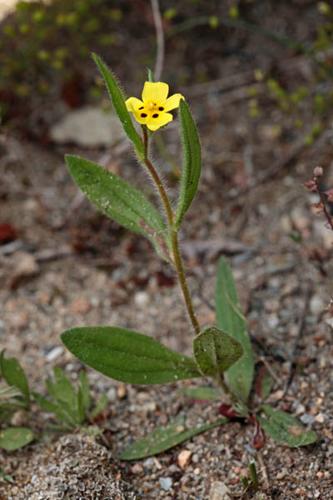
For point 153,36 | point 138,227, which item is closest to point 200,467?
point 138,227

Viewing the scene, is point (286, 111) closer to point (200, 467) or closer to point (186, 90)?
point (186, 90)

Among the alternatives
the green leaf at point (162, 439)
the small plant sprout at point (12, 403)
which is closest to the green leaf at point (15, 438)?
the small plant sprout at point (12, 403)

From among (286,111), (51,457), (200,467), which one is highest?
(286,111)

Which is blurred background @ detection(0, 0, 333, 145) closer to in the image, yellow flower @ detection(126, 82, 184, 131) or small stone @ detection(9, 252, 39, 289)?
small stone @ detection(9, 252, 39, 289)

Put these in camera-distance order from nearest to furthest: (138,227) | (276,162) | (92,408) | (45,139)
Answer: (138,227) → (92,408) → (276,162) → (45,139)

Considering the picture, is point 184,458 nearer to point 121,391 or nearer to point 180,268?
point 121,391

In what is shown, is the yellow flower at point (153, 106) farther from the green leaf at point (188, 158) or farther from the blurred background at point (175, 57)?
the blurred background at point (175, 57)
